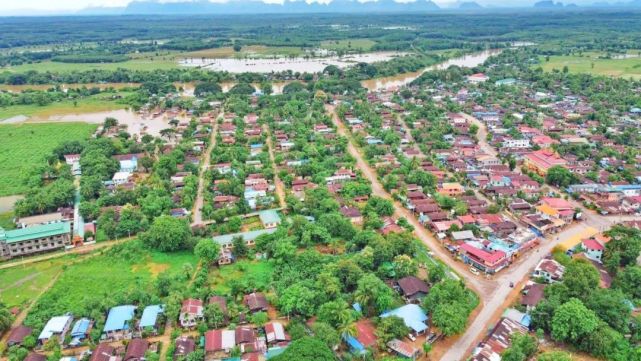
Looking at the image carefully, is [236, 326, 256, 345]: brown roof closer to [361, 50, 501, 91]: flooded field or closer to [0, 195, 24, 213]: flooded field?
[0, 195, 24, 213]: flooded field

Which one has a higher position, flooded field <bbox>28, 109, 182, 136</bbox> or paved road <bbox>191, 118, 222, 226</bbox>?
flooded field <bbox>28, 109, 182, 136</bbox>

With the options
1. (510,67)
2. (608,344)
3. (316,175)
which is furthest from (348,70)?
(608,344)

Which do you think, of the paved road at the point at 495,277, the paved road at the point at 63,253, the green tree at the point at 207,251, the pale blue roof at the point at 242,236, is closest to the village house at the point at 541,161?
the paved road at the point at 495,277

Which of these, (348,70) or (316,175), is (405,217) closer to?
(316,175)

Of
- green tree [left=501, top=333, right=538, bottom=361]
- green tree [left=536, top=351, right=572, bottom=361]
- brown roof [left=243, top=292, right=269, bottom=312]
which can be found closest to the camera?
green tree [left=536, top=351, right=572, bottom=361]

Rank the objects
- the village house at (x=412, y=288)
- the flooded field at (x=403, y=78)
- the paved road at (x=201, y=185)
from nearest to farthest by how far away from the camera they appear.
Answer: the village house at (x=412, y=288)
the paved road at (x=201, y=185)
the flooded field at (x=403, y=78)

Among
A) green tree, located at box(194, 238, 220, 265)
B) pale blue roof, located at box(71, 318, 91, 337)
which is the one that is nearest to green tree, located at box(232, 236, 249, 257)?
green tree, located at box(194, 238, 220, 265)

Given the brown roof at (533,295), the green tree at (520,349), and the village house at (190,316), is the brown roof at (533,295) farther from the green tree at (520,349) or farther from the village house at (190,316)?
the village house at (190,316)
